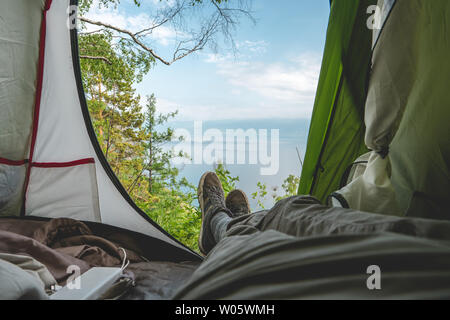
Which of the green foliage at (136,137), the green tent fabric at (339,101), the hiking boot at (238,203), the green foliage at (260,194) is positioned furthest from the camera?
the green foliage at (260,194)

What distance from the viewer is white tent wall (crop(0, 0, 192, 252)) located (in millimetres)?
1100

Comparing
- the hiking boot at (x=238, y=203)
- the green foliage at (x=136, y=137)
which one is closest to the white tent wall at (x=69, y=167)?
the hiking boot at (x=238, y=203)

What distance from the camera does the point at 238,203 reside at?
140cm

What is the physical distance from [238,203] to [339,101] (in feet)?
2.43

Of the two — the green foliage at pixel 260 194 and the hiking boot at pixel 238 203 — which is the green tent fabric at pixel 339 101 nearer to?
the hiking boot at pixel 238 203

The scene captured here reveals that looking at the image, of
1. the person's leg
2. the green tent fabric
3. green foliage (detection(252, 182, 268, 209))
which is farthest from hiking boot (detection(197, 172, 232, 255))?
green foliage (detection(252, 182, 268, 209))

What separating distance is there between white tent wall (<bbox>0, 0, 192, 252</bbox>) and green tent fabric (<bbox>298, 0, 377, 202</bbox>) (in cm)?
72

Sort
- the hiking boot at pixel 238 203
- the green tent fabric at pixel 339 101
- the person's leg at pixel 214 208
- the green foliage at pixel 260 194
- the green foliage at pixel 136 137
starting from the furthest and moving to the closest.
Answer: the green foliage at pixel 260 194 < the green foliage at pixel 136 137 < the hiking boot at pixel 238 203 < the person's leg at pixel 214 208 < the green tent fabric at pixel 339 101

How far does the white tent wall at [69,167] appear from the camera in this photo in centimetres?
110

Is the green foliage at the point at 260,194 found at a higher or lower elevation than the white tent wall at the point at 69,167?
lower

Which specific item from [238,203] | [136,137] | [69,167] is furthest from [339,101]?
[136,137]

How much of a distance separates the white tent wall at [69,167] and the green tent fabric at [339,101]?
72 centimetres

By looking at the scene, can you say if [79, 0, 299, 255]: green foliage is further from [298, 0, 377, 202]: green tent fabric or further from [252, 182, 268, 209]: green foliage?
[298, 0, 377, 202]: green tent fabric
